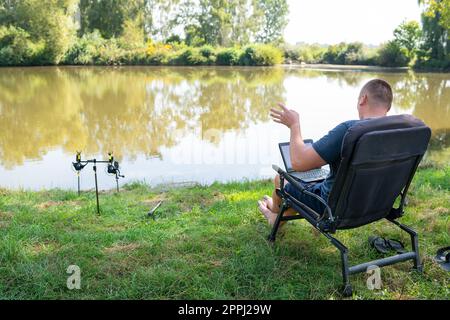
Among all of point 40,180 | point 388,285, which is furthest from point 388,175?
point 40,180

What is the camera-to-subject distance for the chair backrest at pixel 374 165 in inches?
86.9

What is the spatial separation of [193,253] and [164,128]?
7907 millimetres

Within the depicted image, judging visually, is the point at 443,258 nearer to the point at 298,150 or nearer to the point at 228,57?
the point at 298,150

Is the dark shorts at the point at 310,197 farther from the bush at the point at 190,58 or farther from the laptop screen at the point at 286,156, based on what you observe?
the bush at the point at 190,58

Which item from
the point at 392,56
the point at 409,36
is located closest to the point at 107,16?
the point at 392,56

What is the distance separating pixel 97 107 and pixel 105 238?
11311 mm

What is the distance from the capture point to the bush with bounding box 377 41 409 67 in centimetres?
3669

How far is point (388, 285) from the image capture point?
248 cm

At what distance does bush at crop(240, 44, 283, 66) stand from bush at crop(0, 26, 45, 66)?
17153 mm

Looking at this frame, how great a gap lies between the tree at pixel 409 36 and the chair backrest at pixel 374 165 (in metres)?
37.6

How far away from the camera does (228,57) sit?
39438 millimetres

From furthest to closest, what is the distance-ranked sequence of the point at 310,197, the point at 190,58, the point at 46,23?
1. the point at 190,58
2. the point at 46,23
3. the point at 310,197

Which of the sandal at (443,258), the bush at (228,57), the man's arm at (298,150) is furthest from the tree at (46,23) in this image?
the sandal at (443,258)

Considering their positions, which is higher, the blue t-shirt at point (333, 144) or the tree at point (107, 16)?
the tree at point (107, 16)
